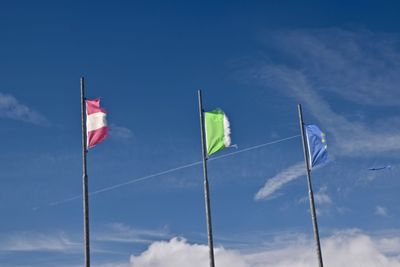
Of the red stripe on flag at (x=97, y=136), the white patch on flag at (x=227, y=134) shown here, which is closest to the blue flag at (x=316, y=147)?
the white patch on flag at (x=227, y=134)

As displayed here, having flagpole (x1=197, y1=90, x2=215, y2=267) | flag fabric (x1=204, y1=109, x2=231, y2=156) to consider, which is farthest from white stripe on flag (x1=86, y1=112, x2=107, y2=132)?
flag fabric (x1=204, y1=109, x2=231, y2=156)

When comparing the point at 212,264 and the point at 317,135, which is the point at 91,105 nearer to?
the point at 212,264

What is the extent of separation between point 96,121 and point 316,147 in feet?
48.4

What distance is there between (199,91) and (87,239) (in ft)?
41.2

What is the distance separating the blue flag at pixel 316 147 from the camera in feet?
139

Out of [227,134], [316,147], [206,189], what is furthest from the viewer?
[316,147]

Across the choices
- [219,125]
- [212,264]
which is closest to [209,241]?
[212,264]

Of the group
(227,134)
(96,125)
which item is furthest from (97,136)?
(227,134)

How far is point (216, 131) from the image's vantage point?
39.2 m

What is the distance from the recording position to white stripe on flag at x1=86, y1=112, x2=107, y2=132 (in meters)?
34.8

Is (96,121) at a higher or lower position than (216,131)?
lower

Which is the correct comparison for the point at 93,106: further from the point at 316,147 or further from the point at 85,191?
the point at 316,147

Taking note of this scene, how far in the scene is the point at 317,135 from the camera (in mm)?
42781

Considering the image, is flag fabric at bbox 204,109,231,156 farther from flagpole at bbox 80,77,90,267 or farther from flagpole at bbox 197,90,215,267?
flagpole at bbox 80,77,90,267
